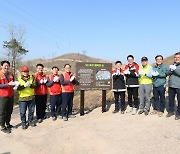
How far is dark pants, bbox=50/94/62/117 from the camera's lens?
9328 millimetres

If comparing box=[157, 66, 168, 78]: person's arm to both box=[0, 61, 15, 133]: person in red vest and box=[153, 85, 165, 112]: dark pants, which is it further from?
box=[0, 61, 15, 133]: person in red vest

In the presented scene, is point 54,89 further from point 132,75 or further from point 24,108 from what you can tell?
point 132,75

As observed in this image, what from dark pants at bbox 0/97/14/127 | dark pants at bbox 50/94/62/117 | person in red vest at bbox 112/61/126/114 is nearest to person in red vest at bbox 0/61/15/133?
dark pants at bbox 0/97/14/127

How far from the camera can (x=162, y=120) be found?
8.28 meters

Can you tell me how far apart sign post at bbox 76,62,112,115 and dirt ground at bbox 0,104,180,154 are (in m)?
1.21

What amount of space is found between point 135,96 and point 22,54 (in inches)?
1018

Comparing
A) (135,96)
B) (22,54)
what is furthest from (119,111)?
(22,54)

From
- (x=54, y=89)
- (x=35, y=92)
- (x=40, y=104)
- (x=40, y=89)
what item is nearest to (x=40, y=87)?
(x=40, y=89)

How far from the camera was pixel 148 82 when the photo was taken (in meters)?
8.93

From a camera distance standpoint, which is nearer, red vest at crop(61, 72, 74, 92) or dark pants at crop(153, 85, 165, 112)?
dark pants at crop(153, 85, 165, 112)

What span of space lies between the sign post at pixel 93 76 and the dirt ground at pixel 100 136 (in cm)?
121

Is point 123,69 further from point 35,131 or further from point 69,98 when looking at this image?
point 35,131

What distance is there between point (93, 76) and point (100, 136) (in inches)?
121

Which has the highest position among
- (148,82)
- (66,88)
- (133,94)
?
(148,82)
